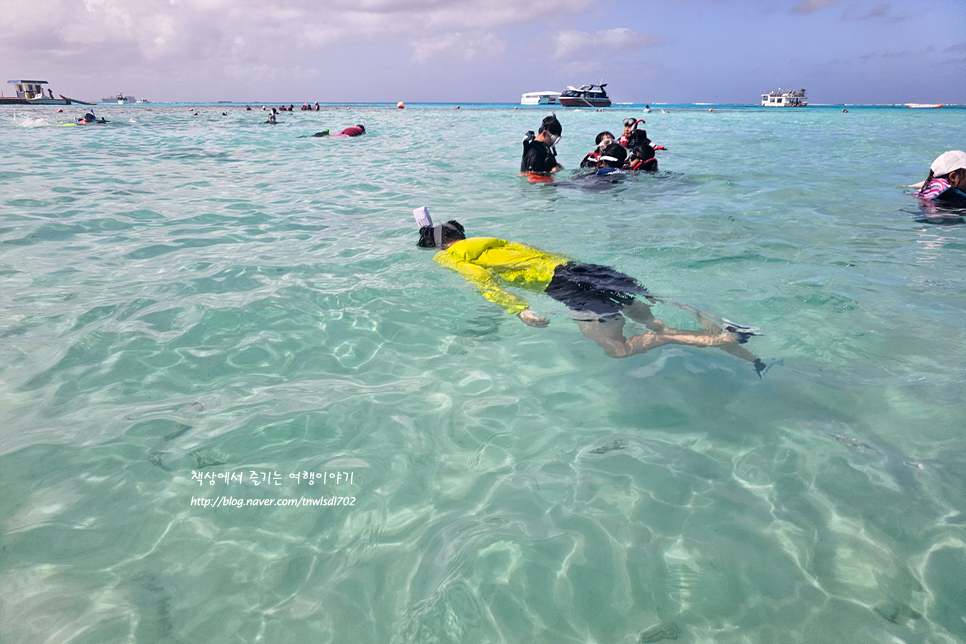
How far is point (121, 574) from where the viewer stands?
2221 millimetres

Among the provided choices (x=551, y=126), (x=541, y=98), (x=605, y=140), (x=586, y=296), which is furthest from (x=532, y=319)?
(x=541, y=98)

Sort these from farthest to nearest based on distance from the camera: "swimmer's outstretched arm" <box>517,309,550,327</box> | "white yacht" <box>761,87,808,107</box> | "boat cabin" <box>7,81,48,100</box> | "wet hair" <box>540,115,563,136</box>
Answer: "white yacht" <box>761,87,808,107</box> → "boat cabin" <box>7,81,48,100</box> → "wet hair" <box>540,115,563,136</box> → "swimmer's outstretched arm" <box>517,309,550,327</box>

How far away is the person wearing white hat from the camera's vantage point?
7801 millimetres

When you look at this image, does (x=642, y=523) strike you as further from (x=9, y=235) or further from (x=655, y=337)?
(x=9, y=235)

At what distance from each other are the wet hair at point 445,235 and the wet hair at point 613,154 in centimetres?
670

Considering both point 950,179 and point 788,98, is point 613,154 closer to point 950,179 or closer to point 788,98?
point 950,179

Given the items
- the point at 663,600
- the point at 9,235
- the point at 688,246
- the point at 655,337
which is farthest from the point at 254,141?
the point at 663,600

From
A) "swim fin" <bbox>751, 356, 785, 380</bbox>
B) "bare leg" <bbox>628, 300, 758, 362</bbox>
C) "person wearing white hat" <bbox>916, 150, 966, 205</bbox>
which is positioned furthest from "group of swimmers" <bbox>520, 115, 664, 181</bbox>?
"swim fin" <bbox>751, 356, 785, 380</bbox>

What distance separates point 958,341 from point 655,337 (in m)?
2.33

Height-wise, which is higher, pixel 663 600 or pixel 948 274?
pixel 948 274

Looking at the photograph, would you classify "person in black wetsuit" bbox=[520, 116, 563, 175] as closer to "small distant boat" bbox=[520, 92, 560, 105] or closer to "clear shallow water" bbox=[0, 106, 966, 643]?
"clear shallow water" bbox=[0, 106, 966, 643]

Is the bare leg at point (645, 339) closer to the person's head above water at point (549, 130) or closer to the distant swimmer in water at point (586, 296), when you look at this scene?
the distant swimmer in water at point (586, 296)

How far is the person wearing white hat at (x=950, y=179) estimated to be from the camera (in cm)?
780

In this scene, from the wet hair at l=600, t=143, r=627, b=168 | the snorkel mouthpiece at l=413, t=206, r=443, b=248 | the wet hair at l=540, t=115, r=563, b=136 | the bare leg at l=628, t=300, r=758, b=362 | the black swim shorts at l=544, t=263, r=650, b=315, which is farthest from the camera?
the wet hair at l=600, t=143, r=627, b=168
